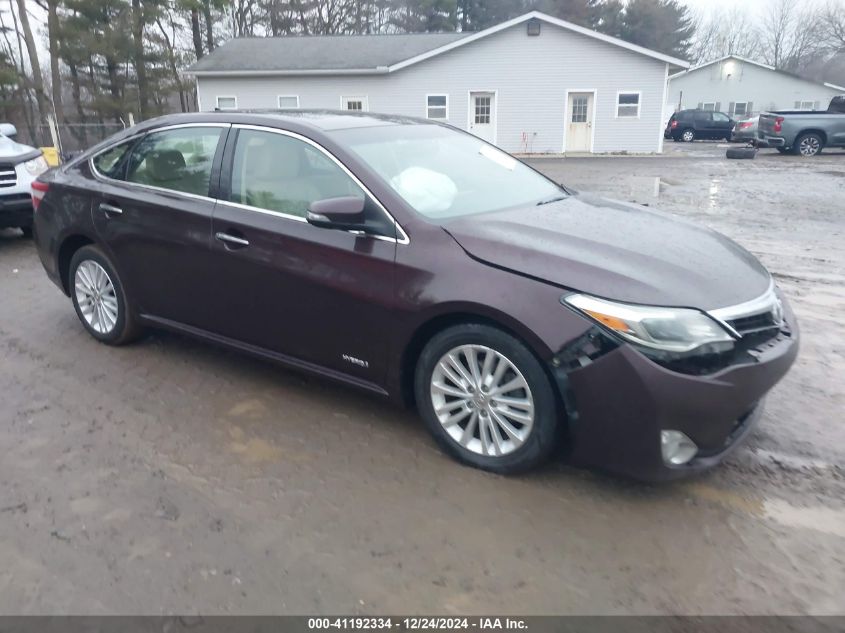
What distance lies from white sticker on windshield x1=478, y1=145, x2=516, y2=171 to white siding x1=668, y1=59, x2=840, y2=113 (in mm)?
43425

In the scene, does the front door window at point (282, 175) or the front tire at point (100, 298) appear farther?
the front tire at point (100, 298)

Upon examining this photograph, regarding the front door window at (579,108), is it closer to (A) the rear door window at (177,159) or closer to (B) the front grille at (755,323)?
(A) the rear door window at (177,159)

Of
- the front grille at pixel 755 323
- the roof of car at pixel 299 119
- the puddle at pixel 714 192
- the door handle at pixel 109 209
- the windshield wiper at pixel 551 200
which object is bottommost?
the puddle at pixel 714 192

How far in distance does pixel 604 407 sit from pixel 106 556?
2.11 m

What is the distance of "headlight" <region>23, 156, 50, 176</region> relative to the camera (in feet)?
27.8

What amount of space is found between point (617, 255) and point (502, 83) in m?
24.5

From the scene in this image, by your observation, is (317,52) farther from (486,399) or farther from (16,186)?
(486,399)

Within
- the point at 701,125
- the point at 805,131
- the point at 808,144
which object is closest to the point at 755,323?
the point at 805,131

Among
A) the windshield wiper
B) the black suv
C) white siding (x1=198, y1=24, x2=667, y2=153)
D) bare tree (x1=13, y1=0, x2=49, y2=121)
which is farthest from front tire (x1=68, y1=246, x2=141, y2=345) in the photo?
the black suv

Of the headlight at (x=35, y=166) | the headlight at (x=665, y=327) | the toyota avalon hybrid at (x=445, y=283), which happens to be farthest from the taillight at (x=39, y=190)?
the headlight at (x=665, y=327)

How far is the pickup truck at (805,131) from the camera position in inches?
910

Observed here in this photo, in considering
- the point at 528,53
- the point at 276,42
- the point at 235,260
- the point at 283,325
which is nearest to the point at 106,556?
the point at 283,325

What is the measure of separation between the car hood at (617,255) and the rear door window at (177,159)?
1.71 metres
